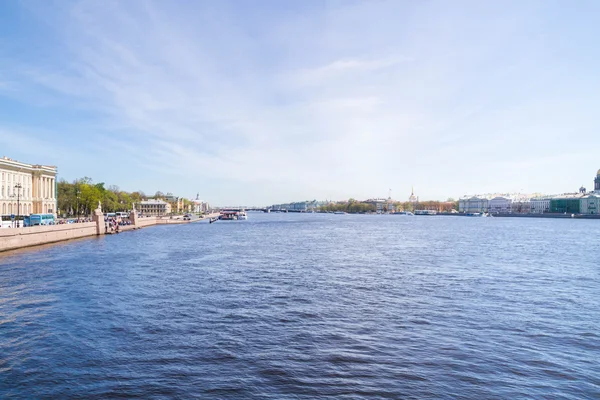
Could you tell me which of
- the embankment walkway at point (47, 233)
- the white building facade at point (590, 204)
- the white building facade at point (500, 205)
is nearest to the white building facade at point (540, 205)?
the white building facade at point (500, 205)

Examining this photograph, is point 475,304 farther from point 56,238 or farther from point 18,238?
point 56,238

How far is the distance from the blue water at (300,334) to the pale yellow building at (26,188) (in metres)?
44.8

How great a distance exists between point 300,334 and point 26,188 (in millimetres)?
68723

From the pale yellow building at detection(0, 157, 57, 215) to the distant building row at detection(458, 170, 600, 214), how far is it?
462ft

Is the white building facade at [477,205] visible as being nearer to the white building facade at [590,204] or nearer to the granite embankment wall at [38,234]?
the white building facade at [590,204]

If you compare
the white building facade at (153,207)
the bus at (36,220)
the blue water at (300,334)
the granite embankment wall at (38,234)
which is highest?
the white building facade at (153,207)

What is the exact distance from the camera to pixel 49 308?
15359mm

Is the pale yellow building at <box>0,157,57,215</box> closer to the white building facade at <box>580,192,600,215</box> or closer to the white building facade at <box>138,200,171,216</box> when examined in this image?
the white building facade at <box>138,200,171,216</box>

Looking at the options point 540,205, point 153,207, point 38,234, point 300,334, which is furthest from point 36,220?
point 540,205

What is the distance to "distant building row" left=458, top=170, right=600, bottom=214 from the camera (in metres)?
136

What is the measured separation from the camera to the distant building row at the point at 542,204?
136 metres

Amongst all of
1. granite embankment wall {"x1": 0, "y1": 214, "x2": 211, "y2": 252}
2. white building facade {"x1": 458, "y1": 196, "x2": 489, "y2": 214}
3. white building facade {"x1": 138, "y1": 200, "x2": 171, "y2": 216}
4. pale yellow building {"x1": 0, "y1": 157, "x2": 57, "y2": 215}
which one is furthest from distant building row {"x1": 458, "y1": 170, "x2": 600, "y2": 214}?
pale yellow building {"x1": 0, "y1": 157, "x2": 57, "y2": 215}

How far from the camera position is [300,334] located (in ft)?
40.5

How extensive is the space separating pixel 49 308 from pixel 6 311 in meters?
1.27
